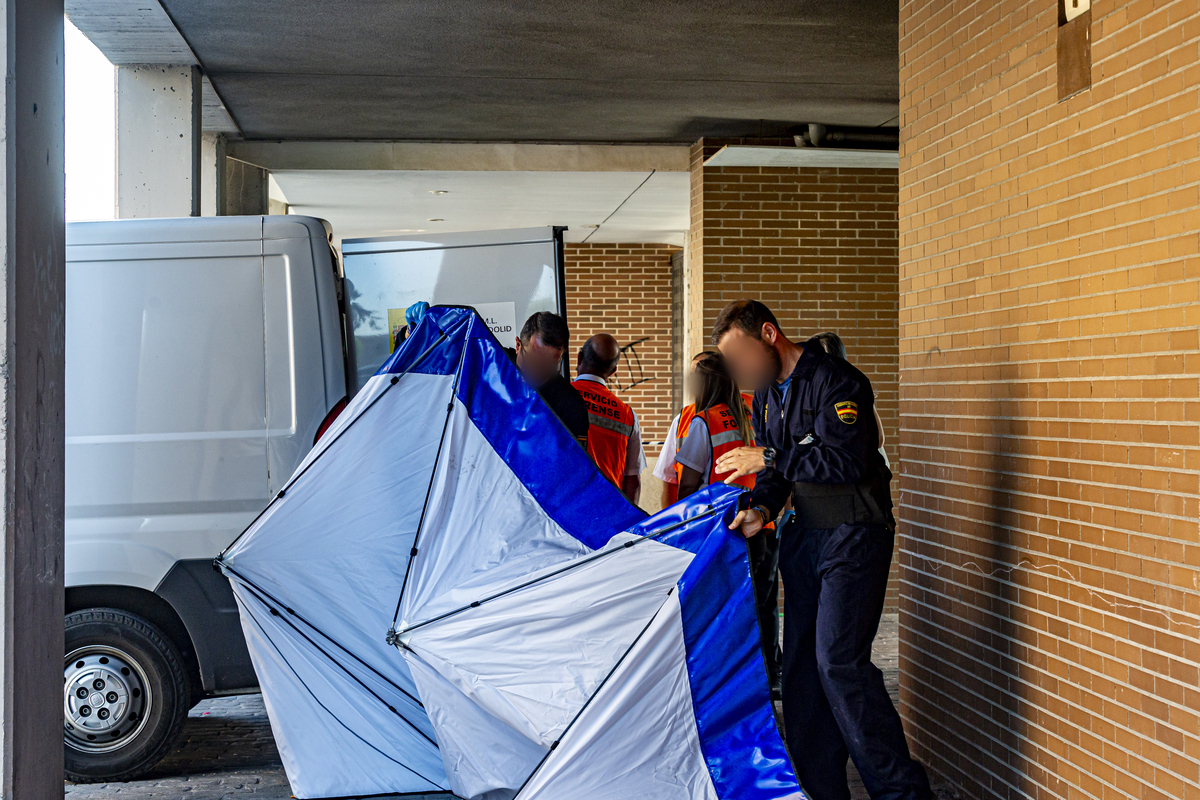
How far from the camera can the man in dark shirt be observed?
450 cm

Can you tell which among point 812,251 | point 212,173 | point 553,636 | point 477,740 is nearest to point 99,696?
point 477,740

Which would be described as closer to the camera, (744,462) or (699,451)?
(744,462)

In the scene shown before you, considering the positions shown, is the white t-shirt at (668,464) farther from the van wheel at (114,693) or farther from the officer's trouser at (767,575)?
the van wheel at (114,693)

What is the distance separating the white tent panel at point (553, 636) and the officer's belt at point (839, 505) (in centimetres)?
67

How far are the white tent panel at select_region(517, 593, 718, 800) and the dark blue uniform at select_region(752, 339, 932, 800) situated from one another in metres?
0.66

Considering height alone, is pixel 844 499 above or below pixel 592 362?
below

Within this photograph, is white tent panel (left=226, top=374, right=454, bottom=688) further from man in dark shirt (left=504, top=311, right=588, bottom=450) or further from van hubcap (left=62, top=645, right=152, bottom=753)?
van hubcap (left=62, top=645, right=152, bottom=753)

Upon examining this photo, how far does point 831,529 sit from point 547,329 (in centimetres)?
165

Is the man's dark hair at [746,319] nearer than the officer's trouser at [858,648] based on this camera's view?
No

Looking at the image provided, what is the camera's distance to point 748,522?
3152mm

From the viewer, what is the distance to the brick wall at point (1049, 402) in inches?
108

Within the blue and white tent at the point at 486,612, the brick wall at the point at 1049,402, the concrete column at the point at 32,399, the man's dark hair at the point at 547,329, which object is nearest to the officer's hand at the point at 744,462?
the blue and white tent at the point at 486,612

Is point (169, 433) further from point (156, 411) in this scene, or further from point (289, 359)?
point (289, 359)

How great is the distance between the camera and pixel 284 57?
6289 mm
